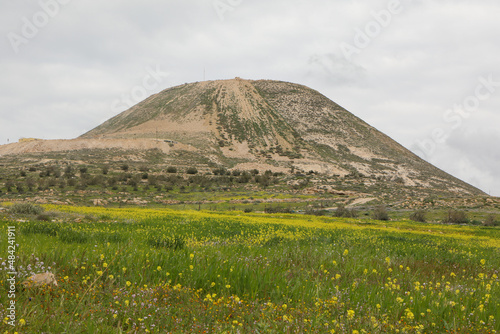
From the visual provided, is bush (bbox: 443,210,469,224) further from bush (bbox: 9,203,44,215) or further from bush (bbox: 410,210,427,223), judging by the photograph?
bush (bbox: 9,203,44,215)

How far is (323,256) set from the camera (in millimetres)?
7070

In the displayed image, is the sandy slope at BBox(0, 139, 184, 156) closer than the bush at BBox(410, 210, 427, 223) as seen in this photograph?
No

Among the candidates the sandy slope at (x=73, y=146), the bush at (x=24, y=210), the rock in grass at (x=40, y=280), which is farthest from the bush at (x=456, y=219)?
the sandy slope at (x=73, y=146)

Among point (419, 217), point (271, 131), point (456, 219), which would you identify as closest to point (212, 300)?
point (419, 217)

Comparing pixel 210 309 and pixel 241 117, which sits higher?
pixel 241 117

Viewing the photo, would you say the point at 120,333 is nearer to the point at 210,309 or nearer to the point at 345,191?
the point at 210,309

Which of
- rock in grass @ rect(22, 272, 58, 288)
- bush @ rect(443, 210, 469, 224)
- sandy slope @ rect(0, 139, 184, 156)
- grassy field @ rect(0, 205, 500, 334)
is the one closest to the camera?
grassy field @ rect(0, 205, 500, 334)

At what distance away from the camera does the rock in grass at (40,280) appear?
3.64 metres

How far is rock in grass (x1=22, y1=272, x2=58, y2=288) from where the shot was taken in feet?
11.9

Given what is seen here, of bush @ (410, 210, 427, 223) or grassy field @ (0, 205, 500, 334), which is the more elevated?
grassy field @ (0, 205, 500, 334)

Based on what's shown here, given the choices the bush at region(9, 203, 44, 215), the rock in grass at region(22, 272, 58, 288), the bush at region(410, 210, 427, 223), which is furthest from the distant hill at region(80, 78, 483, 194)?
the rock in grass at region(22, 272, 58, 288)

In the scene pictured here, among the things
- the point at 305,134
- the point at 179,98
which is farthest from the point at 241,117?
the point at 179,98

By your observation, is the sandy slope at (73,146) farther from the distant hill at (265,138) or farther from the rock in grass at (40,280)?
the rock in grass at (40,280)

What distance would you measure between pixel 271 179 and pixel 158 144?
35.3m
